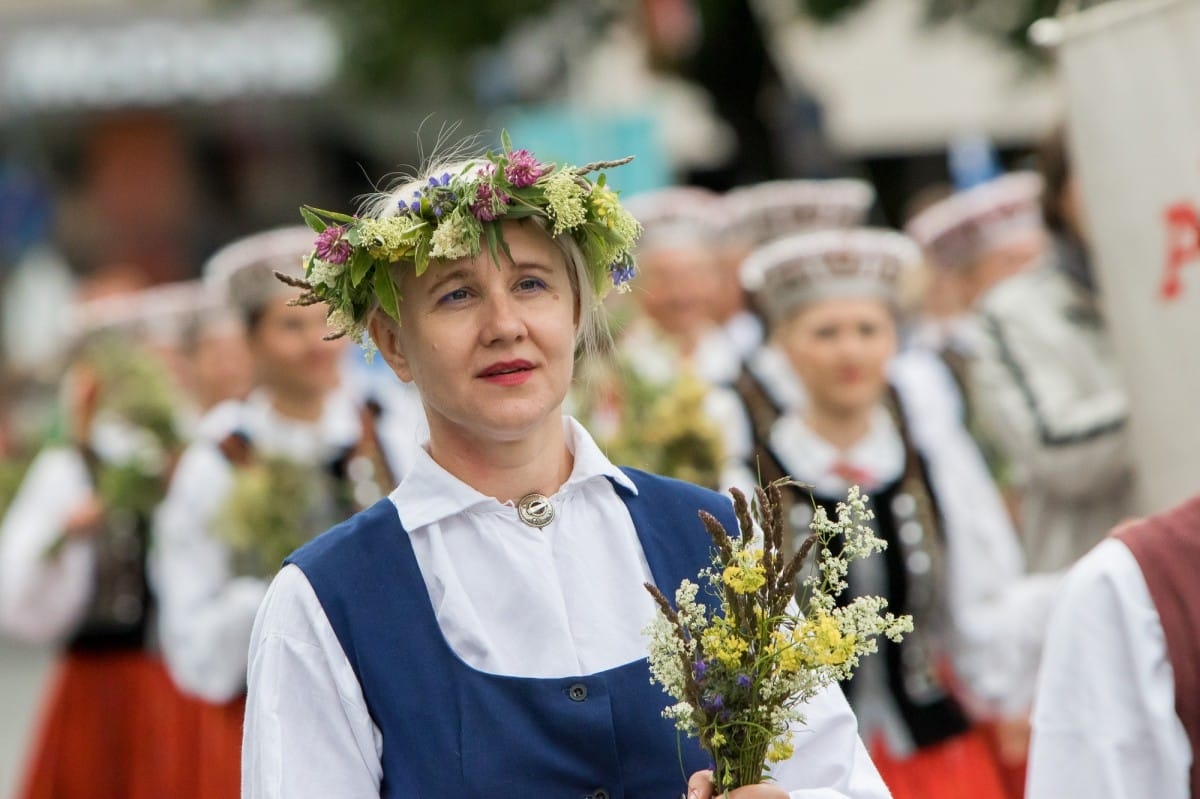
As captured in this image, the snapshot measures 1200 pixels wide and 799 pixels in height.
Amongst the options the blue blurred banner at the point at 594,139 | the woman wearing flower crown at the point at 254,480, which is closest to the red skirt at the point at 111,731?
the woman wearing flower crown at the point at 254,480

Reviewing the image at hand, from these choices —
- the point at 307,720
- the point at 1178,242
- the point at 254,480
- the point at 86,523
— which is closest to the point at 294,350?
the point at 254,480

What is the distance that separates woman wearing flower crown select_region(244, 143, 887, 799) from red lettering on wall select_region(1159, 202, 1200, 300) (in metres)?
2.10

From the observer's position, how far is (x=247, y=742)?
2986 mm

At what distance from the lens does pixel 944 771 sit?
18.6ft

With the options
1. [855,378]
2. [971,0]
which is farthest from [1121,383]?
[971,0]

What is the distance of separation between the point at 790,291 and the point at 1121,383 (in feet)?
3.29

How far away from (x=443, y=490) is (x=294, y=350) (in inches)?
137

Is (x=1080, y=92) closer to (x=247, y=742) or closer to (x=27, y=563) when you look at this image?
(x=247, y=742)

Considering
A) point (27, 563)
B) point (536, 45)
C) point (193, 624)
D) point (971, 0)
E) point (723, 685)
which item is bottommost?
point (723, 685)

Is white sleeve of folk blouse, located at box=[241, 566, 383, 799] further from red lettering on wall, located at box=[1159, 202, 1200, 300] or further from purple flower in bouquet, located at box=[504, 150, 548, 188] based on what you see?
red lettering on wall, located at box=[1159, 202, 1200, 300]

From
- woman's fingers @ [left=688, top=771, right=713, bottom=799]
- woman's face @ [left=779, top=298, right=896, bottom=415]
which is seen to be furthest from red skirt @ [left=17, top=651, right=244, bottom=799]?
woman's fingers @ [left=688, top=771, right=713, bottom=799]

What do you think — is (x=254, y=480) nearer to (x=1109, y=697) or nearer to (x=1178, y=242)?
(x=1178, y=242)

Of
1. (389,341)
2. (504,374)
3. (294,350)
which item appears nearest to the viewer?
(504,374)

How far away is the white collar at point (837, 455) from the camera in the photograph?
18.6ft
